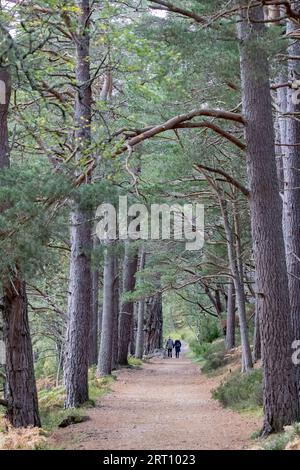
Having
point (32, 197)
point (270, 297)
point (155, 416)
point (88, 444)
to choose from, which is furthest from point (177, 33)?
point (155, 416)

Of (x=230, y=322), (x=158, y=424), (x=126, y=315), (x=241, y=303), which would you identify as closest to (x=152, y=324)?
(x=126, y=315)

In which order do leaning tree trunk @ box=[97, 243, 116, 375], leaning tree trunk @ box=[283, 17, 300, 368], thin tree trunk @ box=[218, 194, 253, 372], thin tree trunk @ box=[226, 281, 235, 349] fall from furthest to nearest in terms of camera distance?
thin tree trunk @ box=[226, 281, 235, 349], leaning tree trunk @ box=[97, 243, 116, 375], thin tree trunk @ box=[218, 194, 253, 372], leaning tree trunk @ box=[283, 17, 300, 368]

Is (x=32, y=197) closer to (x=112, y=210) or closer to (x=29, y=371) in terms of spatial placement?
(x=112, y=210)

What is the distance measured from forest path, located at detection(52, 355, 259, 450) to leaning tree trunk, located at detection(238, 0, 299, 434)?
81 cm

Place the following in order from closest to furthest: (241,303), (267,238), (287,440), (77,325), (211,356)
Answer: (287,440) → (267,238) → (77,325) → (241,303) → (211,356)

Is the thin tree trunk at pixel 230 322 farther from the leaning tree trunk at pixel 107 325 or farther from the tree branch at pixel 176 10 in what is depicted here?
the tree branch at pixel 176 10

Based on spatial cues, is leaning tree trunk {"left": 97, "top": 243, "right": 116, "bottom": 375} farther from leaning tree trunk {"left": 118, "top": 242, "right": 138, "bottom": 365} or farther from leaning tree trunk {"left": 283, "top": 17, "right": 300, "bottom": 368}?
leaning tree trunk {"left": 283, "top": 17, "right": 300, "bottom": 368}

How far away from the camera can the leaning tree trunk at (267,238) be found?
784cm

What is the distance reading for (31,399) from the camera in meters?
8.35

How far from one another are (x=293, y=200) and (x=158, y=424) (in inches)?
184

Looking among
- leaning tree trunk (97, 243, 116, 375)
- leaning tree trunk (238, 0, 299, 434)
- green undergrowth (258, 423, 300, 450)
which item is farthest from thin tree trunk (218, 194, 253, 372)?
green undergrowth (258, 423, 300, 450)

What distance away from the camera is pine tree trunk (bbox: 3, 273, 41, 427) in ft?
26.9

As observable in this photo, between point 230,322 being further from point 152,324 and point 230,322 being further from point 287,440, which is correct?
point 287,440

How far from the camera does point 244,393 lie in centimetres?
1220
